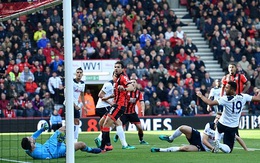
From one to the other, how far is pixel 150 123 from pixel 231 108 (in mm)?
14185

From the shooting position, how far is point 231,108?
17.0 meters

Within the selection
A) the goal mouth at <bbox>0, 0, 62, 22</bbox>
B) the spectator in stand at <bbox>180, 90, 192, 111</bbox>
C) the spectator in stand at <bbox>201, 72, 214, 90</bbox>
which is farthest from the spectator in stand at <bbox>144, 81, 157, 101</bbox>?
the goal mouth at <bbox>0, 0, 62, 22</bbox>

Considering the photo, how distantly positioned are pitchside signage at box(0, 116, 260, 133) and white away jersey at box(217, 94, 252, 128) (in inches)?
516

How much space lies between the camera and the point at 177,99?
32688 millimetres

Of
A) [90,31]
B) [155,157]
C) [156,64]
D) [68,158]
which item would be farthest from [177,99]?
[68,158]

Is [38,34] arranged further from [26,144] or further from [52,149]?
[26,144]

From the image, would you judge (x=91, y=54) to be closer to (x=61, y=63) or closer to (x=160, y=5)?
(x=61, y=63)

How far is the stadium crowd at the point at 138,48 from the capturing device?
29.5 metres

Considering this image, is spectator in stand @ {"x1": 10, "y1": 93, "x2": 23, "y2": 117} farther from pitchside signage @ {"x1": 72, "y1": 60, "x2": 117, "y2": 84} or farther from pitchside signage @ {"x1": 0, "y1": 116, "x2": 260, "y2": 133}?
pitchside signage @ {"x1": 72, "y1": 60, "x2": 117, "y2": 84}

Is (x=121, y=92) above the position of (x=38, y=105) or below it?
above

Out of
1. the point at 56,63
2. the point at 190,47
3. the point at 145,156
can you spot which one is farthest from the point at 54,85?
the point at 145,156

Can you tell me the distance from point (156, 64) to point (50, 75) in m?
6.01

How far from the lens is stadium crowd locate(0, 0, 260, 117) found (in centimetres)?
2953

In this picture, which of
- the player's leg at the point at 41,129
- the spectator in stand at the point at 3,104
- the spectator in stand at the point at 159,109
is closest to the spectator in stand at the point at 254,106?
the spectator in stand at the point at 159,109
